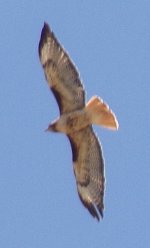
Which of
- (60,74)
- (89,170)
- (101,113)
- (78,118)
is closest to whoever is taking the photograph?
(101,113)

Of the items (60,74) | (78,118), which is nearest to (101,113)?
(78,118)

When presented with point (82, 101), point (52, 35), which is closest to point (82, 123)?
point (82, 101)

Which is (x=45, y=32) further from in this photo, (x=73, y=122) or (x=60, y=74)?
(x=73, y=122)

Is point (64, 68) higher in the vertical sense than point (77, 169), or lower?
higher

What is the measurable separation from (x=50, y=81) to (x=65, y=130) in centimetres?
69

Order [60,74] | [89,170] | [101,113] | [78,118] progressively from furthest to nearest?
[89,170] < [60,74] < [78,118] < [101,113]

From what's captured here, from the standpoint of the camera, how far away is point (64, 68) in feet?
49.5

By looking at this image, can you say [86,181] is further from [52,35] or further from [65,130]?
[52,35]

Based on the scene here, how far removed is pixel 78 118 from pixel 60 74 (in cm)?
65

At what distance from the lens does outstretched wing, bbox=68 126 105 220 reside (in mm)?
15406

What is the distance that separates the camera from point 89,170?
15.7 m

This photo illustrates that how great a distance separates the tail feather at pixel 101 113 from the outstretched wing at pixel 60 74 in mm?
270

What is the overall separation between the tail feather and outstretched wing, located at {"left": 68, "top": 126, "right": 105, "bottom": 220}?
1.81 feet

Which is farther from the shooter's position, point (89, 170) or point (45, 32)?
point (89, 170)
